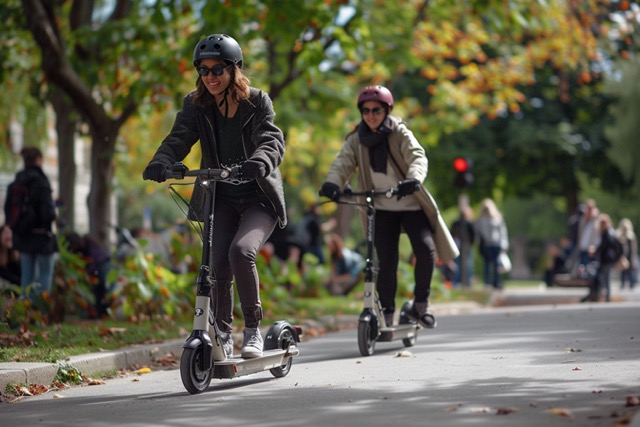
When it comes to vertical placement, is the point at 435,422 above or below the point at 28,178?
below

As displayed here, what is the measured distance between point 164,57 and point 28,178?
3.23 meters

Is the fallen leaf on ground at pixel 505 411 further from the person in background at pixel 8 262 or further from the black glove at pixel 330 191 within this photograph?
the person in background at pixel 8 262

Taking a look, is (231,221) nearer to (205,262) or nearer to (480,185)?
(205,262)

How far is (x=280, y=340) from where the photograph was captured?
7570 millimetres

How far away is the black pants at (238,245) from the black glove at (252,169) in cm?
50

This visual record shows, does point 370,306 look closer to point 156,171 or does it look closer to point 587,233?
point 156,171

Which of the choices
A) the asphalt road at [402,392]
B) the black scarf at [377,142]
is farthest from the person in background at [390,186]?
the asphalt road at [402,392]

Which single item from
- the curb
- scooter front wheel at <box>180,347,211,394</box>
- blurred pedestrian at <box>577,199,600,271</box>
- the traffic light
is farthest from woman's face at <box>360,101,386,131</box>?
the traffic light

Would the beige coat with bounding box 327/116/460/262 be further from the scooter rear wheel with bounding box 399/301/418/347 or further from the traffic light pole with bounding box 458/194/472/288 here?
the traffic light pole with bounding box 458/194/472/288

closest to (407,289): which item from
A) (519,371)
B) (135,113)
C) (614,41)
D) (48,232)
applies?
(135,113)

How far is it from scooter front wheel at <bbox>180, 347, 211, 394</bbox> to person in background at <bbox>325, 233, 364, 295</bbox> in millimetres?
12353

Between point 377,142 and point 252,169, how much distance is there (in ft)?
9.29

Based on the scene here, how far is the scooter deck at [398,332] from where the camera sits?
923cm

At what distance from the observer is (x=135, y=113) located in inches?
669
